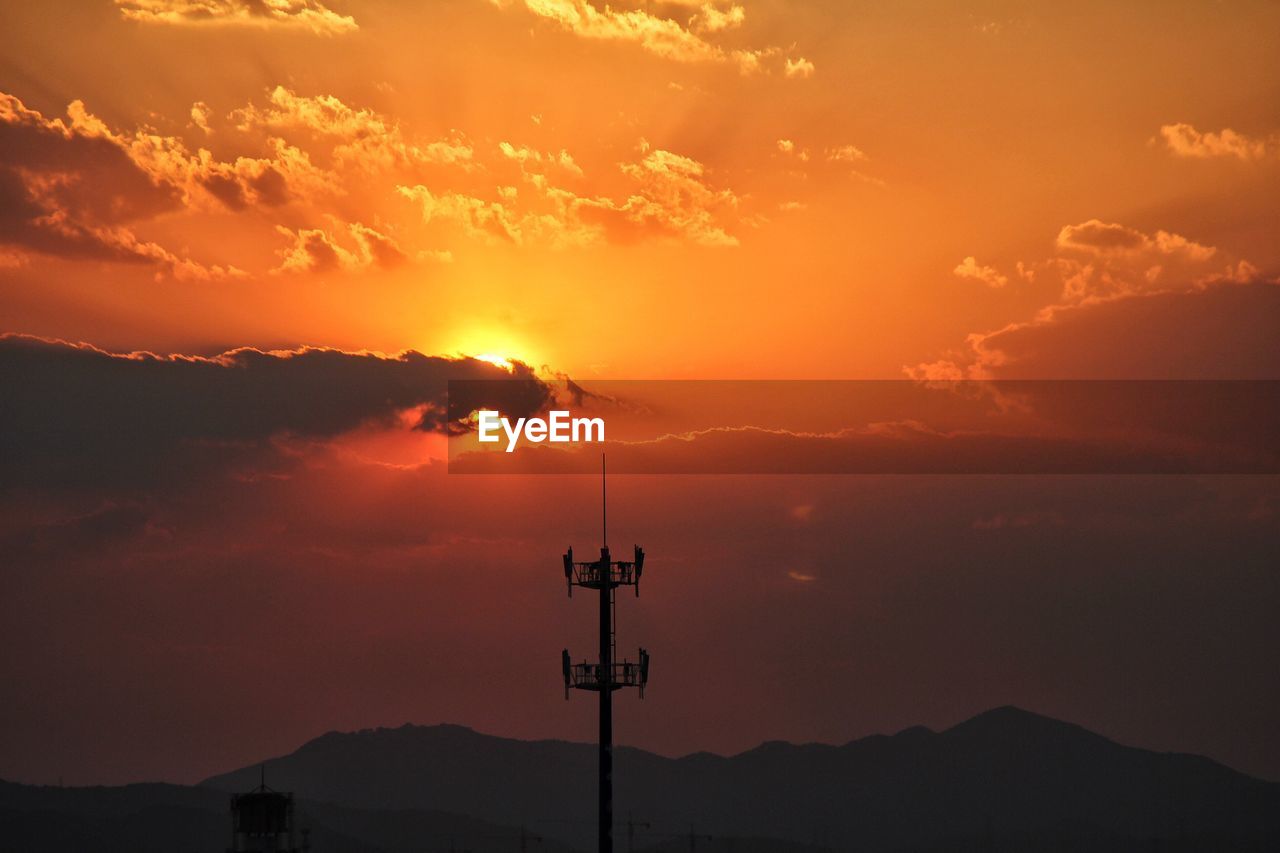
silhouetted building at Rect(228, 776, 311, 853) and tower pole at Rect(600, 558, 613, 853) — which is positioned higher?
tower pole at Rect(600, 558, 613, 853)

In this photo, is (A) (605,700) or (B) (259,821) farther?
(B) (259,821)

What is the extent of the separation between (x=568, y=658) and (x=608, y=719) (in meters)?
4.47

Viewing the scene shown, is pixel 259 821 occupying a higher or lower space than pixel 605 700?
lower

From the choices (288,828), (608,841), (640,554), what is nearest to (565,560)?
(640,554)

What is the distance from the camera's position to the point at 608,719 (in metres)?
109

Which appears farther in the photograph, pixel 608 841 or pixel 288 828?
pixel 288 828

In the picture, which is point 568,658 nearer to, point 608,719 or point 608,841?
point 608,719

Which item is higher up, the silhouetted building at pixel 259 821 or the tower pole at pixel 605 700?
the tower pole at pixel 605 700

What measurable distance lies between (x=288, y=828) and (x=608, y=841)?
3450 centimetres

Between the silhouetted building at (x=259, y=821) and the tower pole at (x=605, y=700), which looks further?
the silhouetted building at (x=259, y=821)

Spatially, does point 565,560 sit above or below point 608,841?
above

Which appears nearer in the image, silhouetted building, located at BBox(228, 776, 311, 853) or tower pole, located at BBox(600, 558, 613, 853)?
tower pole, located at BBox(600, 558, 613, 853)

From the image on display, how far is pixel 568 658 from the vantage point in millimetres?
109500

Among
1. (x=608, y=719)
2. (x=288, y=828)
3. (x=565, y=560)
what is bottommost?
(x=288, y=828)
